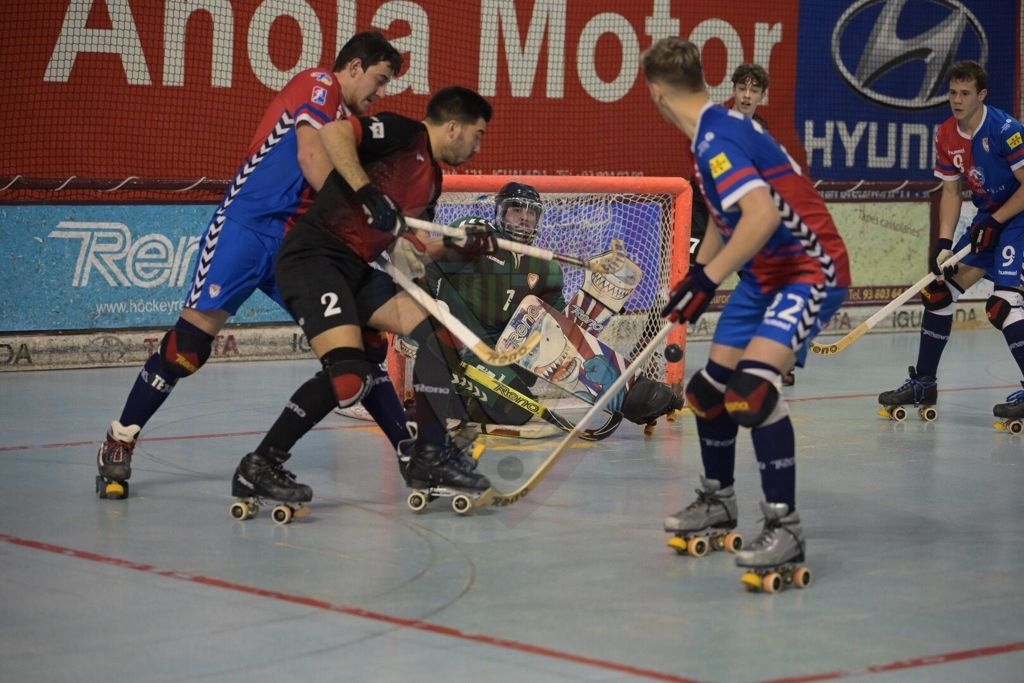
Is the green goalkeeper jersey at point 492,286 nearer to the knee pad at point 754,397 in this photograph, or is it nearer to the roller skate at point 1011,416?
the roller skate at point 1011,416

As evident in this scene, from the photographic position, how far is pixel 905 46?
14586 mm

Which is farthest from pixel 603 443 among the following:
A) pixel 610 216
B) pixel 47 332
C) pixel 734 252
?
pixel 47 332

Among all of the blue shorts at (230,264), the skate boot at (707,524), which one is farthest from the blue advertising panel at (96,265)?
the skate boot at (707,524)

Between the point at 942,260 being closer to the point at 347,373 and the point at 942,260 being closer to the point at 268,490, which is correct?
the point at 347,373

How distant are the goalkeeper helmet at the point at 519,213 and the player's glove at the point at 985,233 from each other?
2.16 m

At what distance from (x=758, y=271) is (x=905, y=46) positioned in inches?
418

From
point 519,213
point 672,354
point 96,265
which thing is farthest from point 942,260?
point 96,265

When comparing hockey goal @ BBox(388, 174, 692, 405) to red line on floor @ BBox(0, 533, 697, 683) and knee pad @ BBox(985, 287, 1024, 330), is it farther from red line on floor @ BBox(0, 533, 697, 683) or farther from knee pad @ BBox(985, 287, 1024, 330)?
red line on floor @ BBox(0, 533, 697, 683)

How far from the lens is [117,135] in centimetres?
1077

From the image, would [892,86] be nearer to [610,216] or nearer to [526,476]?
[610,216]

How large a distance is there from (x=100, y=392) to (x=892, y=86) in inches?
345

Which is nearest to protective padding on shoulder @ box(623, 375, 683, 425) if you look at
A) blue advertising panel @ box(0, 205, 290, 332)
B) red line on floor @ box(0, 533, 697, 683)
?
red line on floor @ box(0, 533, 697, 683)

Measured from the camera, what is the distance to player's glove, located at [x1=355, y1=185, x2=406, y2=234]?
203 inches

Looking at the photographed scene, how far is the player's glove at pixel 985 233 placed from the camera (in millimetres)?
7629
